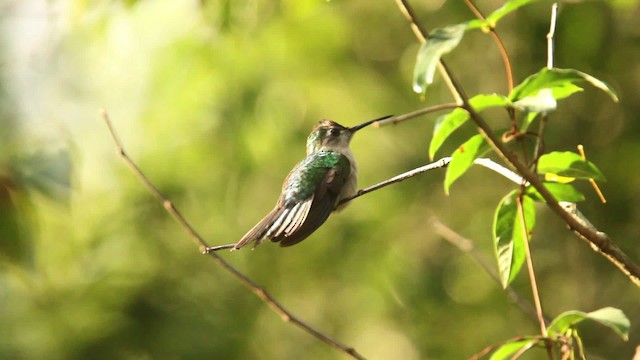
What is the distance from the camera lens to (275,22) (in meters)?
6.83

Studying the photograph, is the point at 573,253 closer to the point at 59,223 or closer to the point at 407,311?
the point at 407,311

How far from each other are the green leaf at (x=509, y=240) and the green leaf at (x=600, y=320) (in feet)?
0.87

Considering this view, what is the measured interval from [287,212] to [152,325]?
11.2 feet

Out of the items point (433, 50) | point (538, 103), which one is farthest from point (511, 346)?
point (433, 50)

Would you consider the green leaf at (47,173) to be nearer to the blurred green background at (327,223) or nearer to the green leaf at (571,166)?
the green leaf at (571,166)

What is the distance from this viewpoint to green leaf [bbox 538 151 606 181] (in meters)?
1.70

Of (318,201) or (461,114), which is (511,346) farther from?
(318,201)

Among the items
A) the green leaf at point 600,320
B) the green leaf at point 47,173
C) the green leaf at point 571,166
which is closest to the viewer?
the green leaf at point 600,320

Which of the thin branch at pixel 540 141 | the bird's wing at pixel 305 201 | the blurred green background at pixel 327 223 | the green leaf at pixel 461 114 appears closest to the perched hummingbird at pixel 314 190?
the bird's wing at pixel 305 201

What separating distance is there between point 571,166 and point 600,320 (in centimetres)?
44

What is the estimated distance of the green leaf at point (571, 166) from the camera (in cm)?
170

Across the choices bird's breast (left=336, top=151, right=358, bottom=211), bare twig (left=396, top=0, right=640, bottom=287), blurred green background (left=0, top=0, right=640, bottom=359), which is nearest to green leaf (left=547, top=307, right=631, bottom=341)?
Result: bare twig (left=396, top=0, right=640, bottom=287)

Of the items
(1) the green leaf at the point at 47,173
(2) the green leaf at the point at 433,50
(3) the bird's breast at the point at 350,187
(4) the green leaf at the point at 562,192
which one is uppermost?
(2) the green leaf at the point at 433,50

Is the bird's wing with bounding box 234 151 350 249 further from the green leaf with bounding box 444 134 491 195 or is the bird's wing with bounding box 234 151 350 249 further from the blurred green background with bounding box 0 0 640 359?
Result: the blurred green background with bounding box 0 0 640 359
